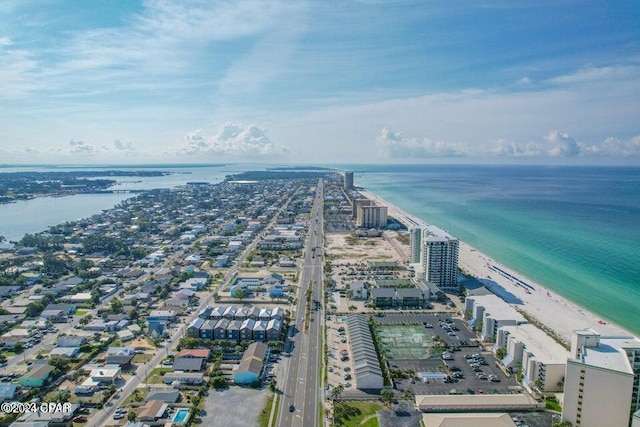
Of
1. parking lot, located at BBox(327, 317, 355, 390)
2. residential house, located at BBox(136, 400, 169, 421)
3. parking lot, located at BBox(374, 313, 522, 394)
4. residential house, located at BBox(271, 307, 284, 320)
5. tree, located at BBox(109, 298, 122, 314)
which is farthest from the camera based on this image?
tree, located at BBox(109, 298, 122, 314)

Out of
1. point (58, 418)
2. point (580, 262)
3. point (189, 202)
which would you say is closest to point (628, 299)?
point (580, 262)

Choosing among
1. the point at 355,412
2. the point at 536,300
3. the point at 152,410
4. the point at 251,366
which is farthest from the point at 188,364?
the point at 536,300

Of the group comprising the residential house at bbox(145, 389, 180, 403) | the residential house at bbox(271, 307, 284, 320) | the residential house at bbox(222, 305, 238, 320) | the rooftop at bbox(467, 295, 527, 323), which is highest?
the rooftop at bbox(467, 295, 527, 323)

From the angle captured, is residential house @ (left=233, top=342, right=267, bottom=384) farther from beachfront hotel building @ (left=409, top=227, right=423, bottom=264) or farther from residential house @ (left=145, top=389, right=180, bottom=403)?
beachfront hotel building @ (left=409, top=227, right=423, bottom=264)

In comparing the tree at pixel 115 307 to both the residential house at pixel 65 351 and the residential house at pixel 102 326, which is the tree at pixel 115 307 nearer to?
the residential house at pixel 102 326

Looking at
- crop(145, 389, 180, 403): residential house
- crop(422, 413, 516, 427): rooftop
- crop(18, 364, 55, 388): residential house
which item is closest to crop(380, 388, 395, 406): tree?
crop(422, 413, 516, 427): rooftop

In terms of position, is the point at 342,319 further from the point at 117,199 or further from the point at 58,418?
the point at 117,199

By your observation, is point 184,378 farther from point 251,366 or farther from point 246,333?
point 246,333
